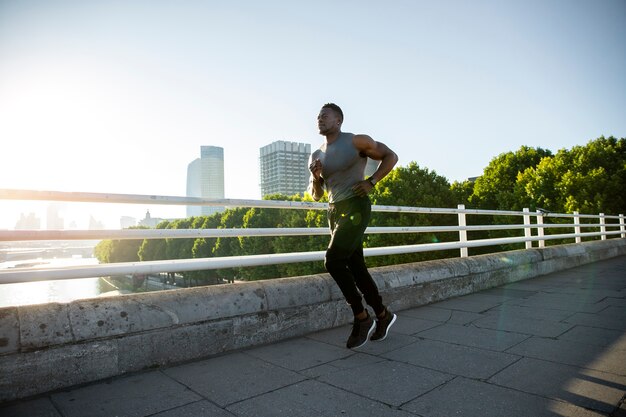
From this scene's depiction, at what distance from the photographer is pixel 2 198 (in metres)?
2.52

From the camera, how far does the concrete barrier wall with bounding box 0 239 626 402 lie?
2.35 metres

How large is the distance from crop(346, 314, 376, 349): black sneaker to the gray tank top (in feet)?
3.48

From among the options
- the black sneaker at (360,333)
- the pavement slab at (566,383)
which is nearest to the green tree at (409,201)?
the black sneaker at (360,333)

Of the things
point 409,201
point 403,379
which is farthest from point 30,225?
point 409,201

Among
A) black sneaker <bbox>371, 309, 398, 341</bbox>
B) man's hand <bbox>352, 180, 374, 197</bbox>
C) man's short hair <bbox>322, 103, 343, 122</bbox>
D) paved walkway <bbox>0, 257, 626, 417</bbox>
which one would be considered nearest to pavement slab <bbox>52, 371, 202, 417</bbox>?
paved walkway <bbox>0, 257, 626, 417</bbox>

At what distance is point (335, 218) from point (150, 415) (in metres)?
1.97

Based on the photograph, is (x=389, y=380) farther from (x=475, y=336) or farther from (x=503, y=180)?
(x=503, y=180)

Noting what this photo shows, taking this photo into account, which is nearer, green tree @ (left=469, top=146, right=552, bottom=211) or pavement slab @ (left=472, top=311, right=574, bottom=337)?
pavement slab @ (left=472, top=311, right=574, bottom=337)

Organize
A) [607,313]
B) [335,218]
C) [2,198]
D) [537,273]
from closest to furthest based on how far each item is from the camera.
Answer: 1. [2,198]
2. [335,218]
3. [607,313]
4. [537,273]

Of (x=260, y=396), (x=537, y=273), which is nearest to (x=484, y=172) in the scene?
(x=537, y=273)

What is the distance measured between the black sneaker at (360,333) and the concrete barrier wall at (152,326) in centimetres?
57

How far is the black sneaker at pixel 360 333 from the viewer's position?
3.18 m

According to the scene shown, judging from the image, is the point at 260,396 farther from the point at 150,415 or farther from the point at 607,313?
the point at 607,313

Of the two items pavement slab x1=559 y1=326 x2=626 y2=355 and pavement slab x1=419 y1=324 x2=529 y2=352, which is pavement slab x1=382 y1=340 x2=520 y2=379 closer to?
pavement slab x1=419 y1=324 x2=529 y2=352
